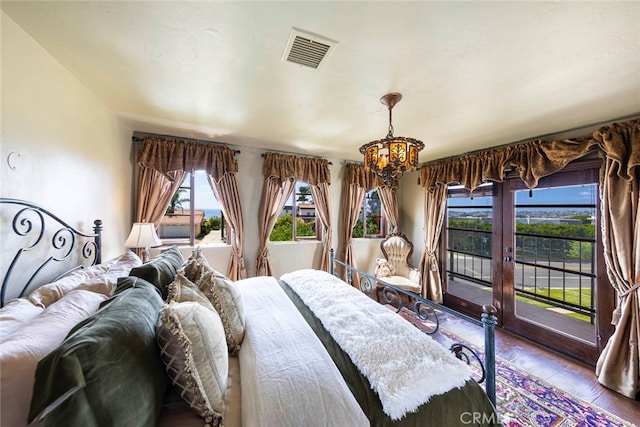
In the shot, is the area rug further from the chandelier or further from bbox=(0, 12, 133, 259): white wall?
bbox=(0, 12, 133, 259): white wall

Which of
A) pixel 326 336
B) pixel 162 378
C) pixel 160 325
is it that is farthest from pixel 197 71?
pixel 326 336

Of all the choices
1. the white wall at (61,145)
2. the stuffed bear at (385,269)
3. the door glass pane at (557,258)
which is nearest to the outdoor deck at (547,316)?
the door glass pane at (557,258)

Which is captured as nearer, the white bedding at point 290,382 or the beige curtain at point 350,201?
the white bedding at point 290,382

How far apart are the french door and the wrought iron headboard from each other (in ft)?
14.6

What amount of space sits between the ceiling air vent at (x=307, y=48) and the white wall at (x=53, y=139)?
1.45 metres

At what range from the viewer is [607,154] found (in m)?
2.14

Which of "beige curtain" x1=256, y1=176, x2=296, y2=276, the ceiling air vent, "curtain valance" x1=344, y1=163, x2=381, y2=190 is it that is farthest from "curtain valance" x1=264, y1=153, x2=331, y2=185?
the ceiling air vent

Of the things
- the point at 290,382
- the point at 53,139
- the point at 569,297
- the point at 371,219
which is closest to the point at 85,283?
the point at 53,139

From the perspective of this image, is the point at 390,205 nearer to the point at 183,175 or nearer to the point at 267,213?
the point at 267,213

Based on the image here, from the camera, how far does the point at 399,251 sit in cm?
390

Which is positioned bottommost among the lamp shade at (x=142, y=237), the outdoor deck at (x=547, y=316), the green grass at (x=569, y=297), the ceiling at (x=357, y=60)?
the outdoor deck at (x=547, y=316)

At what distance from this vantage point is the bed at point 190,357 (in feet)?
2.07

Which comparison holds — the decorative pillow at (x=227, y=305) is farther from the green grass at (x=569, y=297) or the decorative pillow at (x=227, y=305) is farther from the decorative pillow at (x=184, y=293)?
the green grass at (x=569, y=297)

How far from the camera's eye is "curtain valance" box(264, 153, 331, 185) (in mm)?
3486
